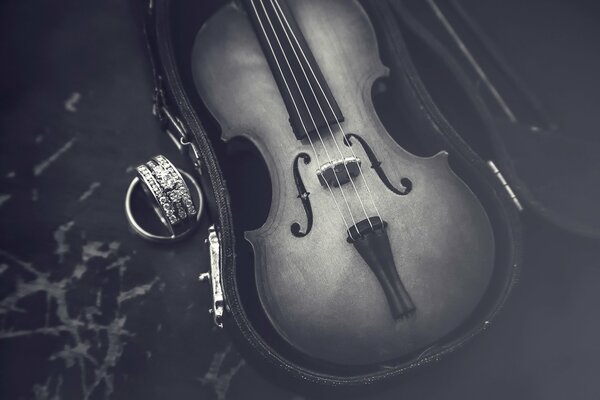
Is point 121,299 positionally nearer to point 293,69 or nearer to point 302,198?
point 302,198

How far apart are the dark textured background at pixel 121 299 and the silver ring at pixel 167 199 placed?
5 centimetres

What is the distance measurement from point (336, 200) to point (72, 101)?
2.95ft

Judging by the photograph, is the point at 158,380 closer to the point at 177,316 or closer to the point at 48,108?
the point at 177,316

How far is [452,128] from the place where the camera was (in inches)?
57.7

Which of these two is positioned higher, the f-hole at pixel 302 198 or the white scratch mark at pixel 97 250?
the white scratch mark at pixel 97 250

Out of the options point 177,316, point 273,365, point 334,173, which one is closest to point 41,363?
point 177,316

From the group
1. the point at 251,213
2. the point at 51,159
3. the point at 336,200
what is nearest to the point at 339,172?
the point at 336,200

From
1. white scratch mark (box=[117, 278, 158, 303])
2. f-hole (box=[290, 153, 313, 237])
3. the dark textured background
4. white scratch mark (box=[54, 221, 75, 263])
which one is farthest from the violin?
white scratch mark (box=[54, 221, 75, 263])

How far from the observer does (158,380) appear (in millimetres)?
1442

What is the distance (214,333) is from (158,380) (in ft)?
0.60

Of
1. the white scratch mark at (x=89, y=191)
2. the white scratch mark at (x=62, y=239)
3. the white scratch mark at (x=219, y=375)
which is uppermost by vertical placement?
the white scratch mark at (x=89, y=191)

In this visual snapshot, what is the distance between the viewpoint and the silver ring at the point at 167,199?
1.40 m

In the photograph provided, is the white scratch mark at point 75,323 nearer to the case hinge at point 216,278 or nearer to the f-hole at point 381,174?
the case hinge at point 216,278

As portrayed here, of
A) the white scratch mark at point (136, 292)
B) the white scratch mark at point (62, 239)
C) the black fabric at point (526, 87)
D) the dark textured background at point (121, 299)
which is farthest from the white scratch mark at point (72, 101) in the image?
the black fabric at point (526, 87)
